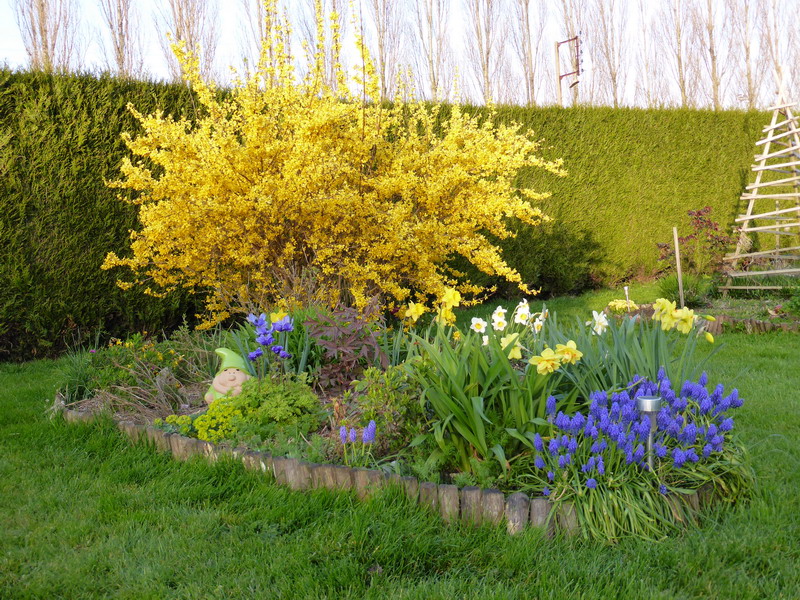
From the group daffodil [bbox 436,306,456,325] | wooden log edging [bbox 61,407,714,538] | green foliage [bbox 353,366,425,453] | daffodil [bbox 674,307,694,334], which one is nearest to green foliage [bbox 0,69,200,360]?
wooden log edging [bbox 61,407,714,538]

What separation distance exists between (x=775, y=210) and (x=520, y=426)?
10.9 m

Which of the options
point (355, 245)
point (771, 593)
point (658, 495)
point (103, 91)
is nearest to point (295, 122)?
point (355, 245)

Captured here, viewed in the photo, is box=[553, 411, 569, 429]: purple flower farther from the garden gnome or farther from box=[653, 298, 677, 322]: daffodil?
the garden gnome

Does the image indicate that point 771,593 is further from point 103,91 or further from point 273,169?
point 103,91

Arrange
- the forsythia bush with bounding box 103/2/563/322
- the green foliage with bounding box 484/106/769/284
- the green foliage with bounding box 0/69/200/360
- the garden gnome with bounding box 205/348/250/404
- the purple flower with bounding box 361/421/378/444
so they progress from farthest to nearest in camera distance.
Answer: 1. the green foliage with bounding box 484/106/769/284
2. the green foliage with bounding box 0/69/200/360
3. the forsythia bush with bounding box 103/2/563/322
4. the garden gnome with bounding box 205/348/250/404
5. the purple flower with bounding box 361/421/378/444

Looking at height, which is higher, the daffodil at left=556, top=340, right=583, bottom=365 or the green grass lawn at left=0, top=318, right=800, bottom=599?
the daffodil at left=556, top=340, right=583, bottom=365

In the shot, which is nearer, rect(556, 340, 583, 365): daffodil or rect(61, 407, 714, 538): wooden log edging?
rect(61, 407, 714, 538): wooden log edging

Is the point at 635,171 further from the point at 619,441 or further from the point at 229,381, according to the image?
the point at 619,441

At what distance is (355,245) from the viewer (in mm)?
5129

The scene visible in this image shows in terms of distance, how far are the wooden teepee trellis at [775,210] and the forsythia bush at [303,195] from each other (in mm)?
4370

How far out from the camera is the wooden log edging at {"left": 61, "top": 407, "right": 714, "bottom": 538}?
2.29 metres

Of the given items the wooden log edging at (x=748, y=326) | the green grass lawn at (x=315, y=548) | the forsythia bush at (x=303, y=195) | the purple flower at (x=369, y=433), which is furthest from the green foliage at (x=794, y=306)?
the purple flower at (x=369, y=433)

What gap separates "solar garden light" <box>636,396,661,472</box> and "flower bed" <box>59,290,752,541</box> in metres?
0.01

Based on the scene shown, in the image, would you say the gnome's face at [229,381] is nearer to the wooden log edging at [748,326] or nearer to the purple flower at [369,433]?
the purple flower at [369,433]
